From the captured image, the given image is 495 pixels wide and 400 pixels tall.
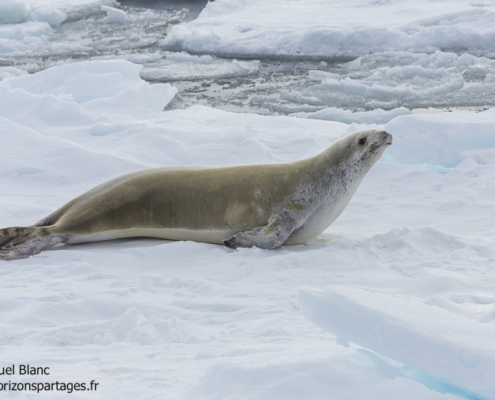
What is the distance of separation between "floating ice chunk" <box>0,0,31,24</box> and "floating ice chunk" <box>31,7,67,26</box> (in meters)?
0.25

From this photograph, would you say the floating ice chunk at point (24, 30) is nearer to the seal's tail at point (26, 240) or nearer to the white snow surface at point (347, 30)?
the white snow surface at point (347, 30)

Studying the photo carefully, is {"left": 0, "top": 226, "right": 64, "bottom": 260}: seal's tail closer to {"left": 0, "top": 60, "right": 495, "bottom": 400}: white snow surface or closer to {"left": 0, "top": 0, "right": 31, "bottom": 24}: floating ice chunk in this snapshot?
{"left": 0, "top": 60, "right": 495, "bottom": 400}: white snow surface

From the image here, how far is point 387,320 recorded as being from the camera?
5.70ft

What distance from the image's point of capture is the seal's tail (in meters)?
3.41

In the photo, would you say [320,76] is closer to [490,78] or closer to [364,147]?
[490,78]

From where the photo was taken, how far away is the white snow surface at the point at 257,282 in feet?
5.54

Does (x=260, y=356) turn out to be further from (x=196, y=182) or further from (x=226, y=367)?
(x=196, y=182)

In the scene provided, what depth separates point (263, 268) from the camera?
3.15 metres

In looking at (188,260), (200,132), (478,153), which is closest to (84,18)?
(200,132)

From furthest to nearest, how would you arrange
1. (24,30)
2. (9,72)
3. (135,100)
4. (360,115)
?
(24,30) < (9,72) < (360,115) < (135,100)

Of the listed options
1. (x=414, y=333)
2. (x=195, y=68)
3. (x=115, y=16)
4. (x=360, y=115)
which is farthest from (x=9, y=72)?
(x=414, y=333)

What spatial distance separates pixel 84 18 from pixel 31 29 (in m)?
3.10

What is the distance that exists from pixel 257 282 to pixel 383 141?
131cm

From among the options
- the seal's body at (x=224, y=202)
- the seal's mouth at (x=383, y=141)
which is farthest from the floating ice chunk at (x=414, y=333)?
the seal's mouth at (x=383, y=141)
